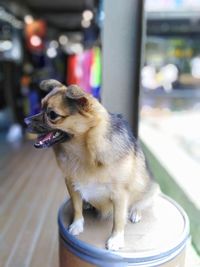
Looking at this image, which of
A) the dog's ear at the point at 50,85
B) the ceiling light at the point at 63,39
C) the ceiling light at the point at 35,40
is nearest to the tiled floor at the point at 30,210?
the dog's ear at the point at 50,85

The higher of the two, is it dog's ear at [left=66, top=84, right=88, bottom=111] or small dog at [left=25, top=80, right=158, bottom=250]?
dog's ear at [left=66, top=84, right=88, bottom=111]

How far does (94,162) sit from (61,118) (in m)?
0.23

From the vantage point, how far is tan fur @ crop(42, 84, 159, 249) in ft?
3.79

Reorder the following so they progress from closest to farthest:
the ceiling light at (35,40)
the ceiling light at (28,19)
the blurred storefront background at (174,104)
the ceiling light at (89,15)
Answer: the blurred storefront background at (174,104), the ceiling light at (89,15), the ceiling light at (35,40), the ceiling light at (28,19)

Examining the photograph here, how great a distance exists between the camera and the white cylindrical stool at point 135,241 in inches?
45.8

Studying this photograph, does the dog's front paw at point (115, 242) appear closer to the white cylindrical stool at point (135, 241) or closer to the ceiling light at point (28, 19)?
the white cylindrical stool at point (135, 241)

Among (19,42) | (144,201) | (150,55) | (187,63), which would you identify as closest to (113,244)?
(144,201)

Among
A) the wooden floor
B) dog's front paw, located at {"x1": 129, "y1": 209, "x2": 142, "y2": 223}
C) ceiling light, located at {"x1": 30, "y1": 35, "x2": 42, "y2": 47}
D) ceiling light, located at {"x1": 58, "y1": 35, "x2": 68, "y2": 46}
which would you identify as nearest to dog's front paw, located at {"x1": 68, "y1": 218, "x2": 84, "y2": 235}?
dog's front paw, located at {"x1": 129, "y1": 209, "x2": 142, "y2": 223}

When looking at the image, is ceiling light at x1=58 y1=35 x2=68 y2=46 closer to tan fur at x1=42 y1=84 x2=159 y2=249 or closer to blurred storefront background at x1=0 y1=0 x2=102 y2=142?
blurred storefront background at x1=0 y1=0 x2=102 y2=142

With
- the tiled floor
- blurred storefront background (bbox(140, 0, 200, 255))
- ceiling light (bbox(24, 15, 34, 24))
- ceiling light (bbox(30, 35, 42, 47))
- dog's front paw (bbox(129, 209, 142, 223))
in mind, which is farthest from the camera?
ceiling light (bbox(24, 15, 34, 24))

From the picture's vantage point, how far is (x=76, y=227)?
1341 millimetres

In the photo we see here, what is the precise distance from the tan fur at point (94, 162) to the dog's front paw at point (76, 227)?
0.11 m

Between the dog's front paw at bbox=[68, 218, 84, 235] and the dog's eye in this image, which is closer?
the dog's eye

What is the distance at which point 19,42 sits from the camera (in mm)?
6801
